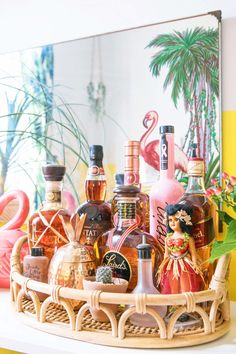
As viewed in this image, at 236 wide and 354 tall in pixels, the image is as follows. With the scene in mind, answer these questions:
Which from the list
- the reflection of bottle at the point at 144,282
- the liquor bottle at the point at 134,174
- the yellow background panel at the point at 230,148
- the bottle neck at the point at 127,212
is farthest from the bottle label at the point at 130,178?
the yellow background panel at the point at 230,148

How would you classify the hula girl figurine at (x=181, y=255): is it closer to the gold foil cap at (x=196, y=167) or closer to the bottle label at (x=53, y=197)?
the gold foil cap at (x=196, y=167)

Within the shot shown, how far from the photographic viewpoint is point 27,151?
147cm

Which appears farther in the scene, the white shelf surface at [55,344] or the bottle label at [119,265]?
the bottle label at [119,265]

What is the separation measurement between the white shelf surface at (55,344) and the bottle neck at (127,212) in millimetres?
244

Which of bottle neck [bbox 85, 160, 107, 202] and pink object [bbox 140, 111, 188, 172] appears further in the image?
pink object [bbox 140, 111, 188, 172]

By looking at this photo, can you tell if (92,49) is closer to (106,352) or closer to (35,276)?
(35,276)

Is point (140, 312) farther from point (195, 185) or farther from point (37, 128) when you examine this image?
point (37, 128)

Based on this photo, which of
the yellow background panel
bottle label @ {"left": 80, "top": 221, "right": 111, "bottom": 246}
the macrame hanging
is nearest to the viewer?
bottle label @ {"left": 80, "top": 221, "right": 111, "bottom": 246}

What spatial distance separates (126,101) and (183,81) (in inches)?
7.0

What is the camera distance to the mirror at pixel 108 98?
119 cm

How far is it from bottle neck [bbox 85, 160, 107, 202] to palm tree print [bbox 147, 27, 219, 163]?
30 centimetres

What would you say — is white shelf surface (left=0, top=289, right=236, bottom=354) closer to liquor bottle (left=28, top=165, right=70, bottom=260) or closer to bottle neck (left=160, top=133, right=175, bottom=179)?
liquor bottle (left=28, top=165, right=70, bottom=260)

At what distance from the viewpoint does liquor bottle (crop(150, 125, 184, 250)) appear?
0.94 metres

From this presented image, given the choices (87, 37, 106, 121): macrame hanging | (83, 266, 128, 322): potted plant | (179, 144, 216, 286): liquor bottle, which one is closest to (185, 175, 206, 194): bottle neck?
(179, 144, 216, 286): liquor bottle
